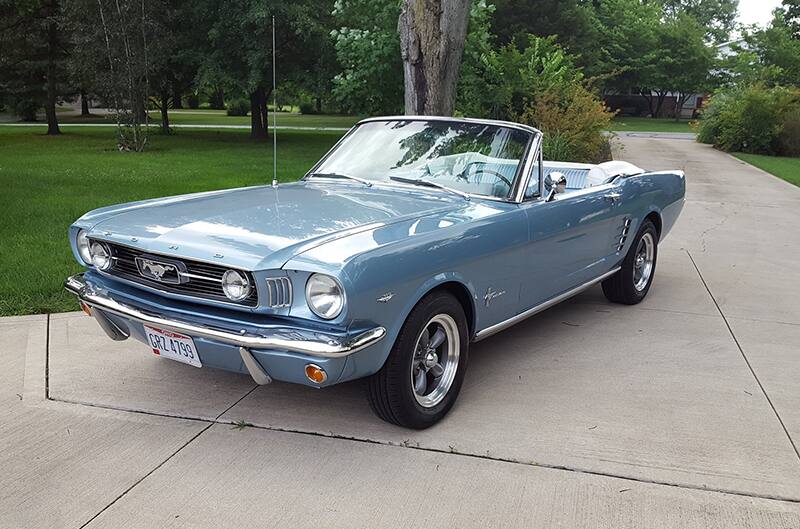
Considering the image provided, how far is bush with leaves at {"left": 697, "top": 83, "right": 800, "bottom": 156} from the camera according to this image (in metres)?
22.7

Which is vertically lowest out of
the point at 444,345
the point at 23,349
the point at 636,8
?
the point at 23,349

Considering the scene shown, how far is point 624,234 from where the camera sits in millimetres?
5629

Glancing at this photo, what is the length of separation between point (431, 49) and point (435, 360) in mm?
6484

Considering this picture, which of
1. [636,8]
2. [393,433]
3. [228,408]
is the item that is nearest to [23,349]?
[228,408]

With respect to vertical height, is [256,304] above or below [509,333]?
above

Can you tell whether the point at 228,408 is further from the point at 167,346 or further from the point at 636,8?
the point at 636,8

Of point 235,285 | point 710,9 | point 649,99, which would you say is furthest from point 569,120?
point 710,9

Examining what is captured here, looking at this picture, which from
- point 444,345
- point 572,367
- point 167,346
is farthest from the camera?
point 572,367

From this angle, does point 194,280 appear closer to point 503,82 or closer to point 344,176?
point 344,176

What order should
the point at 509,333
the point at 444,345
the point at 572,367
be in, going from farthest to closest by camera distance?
the point at 509,333 → the point at 572,367 → the point at 444,345

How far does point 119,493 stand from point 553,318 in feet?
11.6

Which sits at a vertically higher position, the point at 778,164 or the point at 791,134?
the point at 791,134

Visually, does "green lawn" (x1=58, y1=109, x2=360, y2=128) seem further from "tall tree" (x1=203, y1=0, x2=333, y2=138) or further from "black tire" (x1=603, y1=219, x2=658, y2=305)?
"black tire" (x1=603, y1=219, x2=658, y2=305)

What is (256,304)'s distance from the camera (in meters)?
3.24
